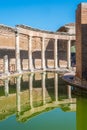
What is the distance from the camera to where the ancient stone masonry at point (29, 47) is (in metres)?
26.1

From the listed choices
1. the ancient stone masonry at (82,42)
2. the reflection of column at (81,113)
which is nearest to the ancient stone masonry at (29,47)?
the ancient stone masonry at (82,42)

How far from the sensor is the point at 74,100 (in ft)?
41.1

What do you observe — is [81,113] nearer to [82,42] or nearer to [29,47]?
[82,42]

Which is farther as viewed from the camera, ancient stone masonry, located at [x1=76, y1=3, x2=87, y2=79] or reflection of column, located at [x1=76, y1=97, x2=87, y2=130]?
ancient stone masonry, located at [x1=76, y1=3, x2=87, y2=79]

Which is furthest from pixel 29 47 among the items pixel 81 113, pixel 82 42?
pixel 81 113

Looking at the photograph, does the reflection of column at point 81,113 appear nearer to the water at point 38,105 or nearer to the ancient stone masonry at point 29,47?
the water at point 38,105

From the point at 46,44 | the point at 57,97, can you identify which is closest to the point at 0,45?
the point at 46,44

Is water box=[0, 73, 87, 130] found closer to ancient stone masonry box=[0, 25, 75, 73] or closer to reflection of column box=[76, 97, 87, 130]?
reflection of column box=[76, 97, 87, 130]

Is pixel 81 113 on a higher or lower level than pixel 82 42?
lower

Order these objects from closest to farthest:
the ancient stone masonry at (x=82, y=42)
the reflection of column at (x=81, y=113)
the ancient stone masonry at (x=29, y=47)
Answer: the reflection of column at (x=81, y=113) < the ancient stone masonry at (x=82, y=42) < the ancient stone masonry at (x=29, y=47)

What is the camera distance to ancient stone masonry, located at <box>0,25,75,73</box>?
2606cm

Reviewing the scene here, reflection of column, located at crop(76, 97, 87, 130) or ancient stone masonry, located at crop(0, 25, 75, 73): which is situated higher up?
ancient stone masonry, located at crop(0, 25, 75, 73)

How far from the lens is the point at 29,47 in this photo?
29.0 meters

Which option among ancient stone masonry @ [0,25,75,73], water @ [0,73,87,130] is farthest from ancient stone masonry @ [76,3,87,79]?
ancient stone masonry @ [0,25,75,73]
